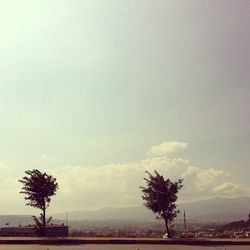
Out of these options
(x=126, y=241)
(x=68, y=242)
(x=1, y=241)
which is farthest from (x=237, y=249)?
(x=1, y=241)

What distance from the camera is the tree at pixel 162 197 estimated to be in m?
29.4

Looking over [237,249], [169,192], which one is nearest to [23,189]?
[169,192]

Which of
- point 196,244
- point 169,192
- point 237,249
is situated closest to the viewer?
point 237,249

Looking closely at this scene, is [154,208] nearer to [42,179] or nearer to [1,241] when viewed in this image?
[42,179]

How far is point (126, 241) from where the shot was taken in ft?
80.1

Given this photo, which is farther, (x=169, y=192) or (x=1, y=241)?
(x=169, y=192)

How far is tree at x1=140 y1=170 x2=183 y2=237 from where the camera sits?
29.4 meters

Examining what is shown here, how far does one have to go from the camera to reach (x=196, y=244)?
914 inches

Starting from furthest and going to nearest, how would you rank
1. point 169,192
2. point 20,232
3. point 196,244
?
1. point 20,232
2. point 169,192
3. point 196,244

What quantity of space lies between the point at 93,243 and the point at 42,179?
362 inches

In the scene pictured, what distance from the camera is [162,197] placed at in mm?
29406

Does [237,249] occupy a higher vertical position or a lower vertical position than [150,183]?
lower

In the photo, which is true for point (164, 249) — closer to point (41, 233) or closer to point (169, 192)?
point (169, 192)

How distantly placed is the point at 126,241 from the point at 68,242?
3632mm
